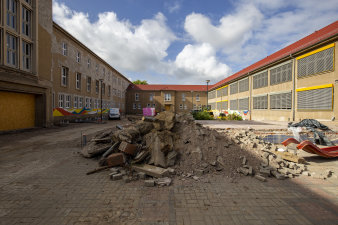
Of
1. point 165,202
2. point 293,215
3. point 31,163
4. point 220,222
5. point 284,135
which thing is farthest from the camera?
point 284,135

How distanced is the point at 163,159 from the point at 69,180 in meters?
2.76

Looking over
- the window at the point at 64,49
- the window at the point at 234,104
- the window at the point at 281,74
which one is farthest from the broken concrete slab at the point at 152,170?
the window at the point at 234,104

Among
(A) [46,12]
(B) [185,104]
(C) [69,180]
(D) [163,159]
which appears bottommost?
(C) [69,180]

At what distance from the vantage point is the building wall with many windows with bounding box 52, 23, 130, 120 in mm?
16906

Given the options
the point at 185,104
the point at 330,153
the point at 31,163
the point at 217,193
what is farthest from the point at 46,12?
the point at 185,104

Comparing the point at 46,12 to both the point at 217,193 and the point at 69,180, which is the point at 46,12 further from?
the point at 217,193

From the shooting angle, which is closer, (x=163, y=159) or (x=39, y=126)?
(x=163, y=159)

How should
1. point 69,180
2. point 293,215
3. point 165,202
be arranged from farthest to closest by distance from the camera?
point 69,180, point 165,202, point 293,215

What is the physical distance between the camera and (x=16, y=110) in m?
12.1

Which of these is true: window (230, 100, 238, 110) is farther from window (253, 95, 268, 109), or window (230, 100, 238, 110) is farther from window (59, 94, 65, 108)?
window (59, 94, 65, 108)

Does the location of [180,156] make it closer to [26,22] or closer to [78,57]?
[26,22]

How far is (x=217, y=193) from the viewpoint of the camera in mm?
3609

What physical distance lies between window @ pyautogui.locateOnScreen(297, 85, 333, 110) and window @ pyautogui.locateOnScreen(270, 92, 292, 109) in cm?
105

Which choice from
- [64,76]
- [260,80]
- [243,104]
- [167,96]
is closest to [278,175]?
[260,80]
